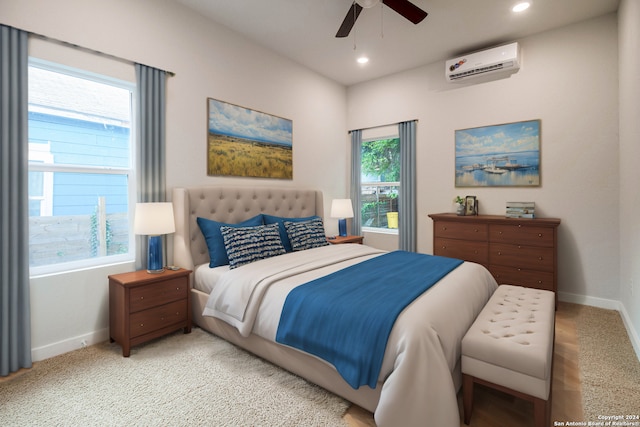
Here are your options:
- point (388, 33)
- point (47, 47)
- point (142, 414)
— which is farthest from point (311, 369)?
point (388, 33)

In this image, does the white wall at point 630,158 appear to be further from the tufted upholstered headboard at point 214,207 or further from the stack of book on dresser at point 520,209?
the tufted upholstered headboard at point 214,207

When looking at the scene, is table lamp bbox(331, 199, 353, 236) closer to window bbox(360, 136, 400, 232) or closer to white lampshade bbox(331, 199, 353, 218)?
white lampshade bbox(331, 199, 353, 218)

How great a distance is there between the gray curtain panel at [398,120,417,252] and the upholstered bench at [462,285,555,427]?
271cm

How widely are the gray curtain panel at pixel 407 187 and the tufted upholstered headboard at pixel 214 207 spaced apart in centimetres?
157

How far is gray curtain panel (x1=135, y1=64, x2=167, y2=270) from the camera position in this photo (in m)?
2.78

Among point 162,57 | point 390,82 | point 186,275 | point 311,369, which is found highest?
point 390,82

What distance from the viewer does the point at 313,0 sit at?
9.80 ft

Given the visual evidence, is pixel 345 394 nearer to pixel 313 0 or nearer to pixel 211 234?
pixel 211 234

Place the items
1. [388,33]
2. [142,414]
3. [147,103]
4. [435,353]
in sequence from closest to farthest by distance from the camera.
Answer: [435,353]
[142,414]
[147,103]
[388,33]

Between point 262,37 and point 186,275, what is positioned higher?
point 262,37

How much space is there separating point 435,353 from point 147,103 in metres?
2.96

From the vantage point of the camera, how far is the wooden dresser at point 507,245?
331cm

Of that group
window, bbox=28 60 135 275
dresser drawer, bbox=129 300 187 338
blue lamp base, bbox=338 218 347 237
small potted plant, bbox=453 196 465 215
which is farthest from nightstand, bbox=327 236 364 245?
window, bbox=28 60 135 275

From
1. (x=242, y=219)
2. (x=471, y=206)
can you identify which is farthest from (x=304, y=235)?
(x=471, y=206)
